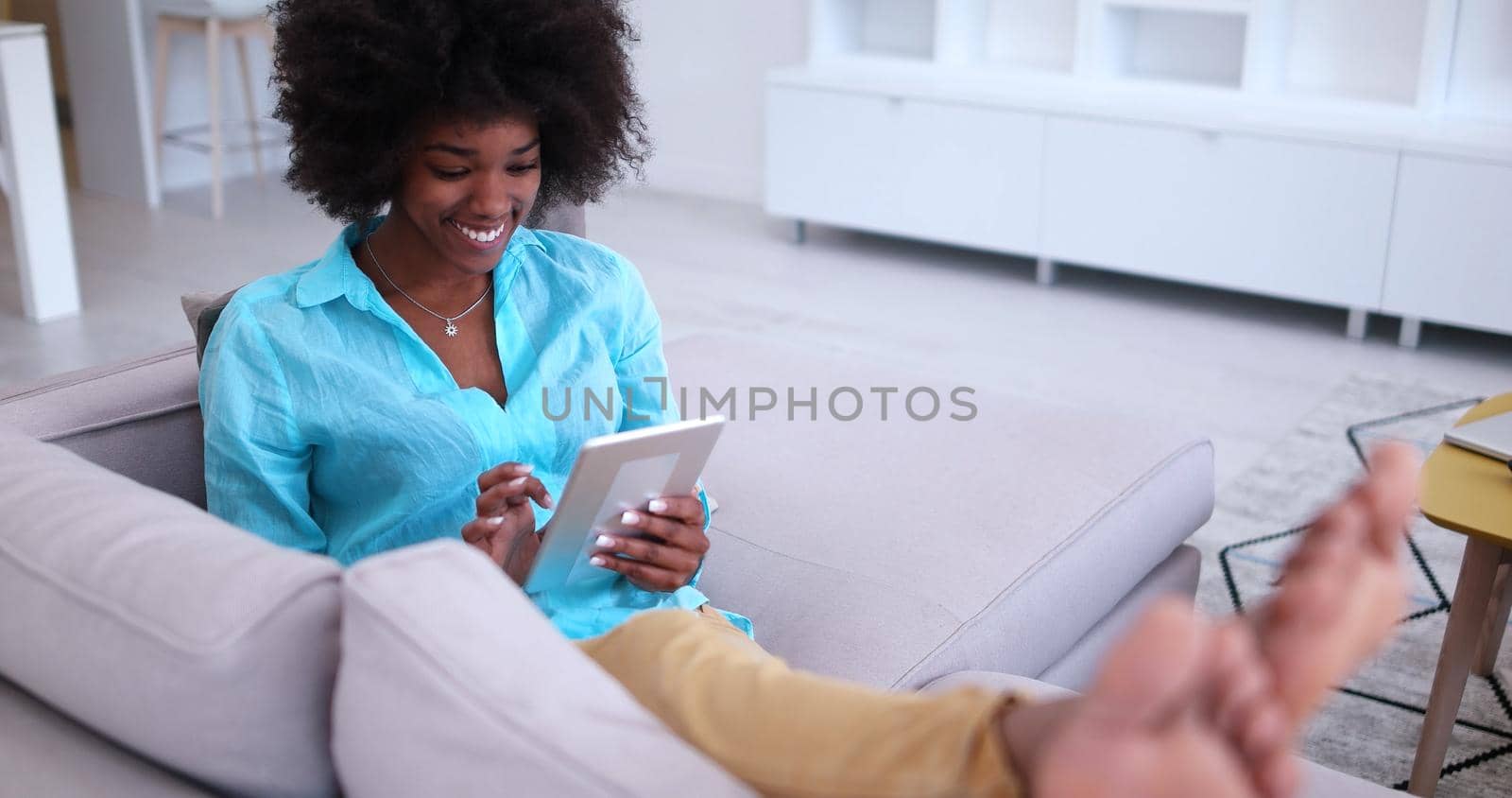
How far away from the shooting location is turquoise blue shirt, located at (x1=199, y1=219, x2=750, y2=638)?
141cm

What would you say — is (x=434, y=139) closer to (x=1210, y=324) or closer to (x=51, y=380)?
(x=51, y=380)

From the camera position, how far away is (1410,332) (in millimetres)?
3727

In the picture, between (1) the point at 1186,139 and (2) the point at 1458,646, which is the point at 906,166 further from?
(2) the point at 1458,646

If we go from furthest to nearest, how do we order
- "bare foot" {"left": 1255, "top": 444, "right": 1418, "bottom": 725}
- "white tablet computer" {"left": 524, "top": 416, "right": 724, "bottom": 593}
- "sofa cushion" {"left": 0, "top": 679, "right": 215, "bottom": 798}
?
"white tablet computer" {"left": 524, "top": 416, "right": 724, "bottom": 593} < "sofa cushion" {"left": 0, "top": 679, "right": 215, "bottom": 798} < "bare foot" {"left": 1255, "top": 444, "right": 1418, "bottom": 725}

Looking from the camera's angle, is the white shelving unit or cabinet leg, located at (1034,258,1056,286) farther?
cabinet leg, located at (1034,258,1056,286)

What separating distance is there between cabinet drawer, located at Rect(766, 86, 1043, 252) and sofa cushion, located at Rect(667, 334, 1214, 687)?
2001 mm

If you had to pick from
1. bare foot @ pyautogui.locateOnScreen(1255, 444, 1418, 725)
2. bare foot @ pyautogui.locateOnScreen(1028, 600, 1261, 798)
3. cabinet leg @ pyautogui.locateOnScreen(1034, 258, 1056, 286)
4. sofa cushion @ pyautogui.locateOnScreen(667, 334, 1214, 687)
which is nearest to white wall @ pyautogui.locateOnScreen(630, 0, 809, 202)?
cabinet leg @ pyautogui.locateOnScreen(1034, 258, 1056, 286)

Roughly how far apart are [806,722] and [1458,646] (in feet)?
4.26

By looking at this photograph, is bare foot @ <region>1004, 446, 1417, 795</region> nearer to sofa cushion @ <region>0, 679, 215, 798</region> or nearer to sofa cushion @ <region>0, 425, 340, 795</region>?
sofa cushion @ <region>0, 425, 340, 795</region>

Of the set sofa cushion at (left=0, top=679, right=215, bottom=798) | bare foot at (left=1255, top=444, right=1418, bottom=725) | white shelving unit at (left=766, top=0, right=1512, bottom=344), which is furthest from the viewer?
white shelving unit at (left=766, top=0, right=1512, bottom=344)

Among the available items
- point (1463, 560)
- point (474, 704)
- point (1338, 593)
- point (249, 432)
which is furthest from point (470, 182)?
point (1463, 560)

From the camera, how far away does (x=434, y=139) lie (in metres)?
1.44

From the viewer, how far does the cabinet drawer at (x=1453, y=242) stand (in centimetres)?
353

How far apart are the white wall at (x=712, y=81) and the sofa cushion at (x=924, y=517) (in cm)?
302
